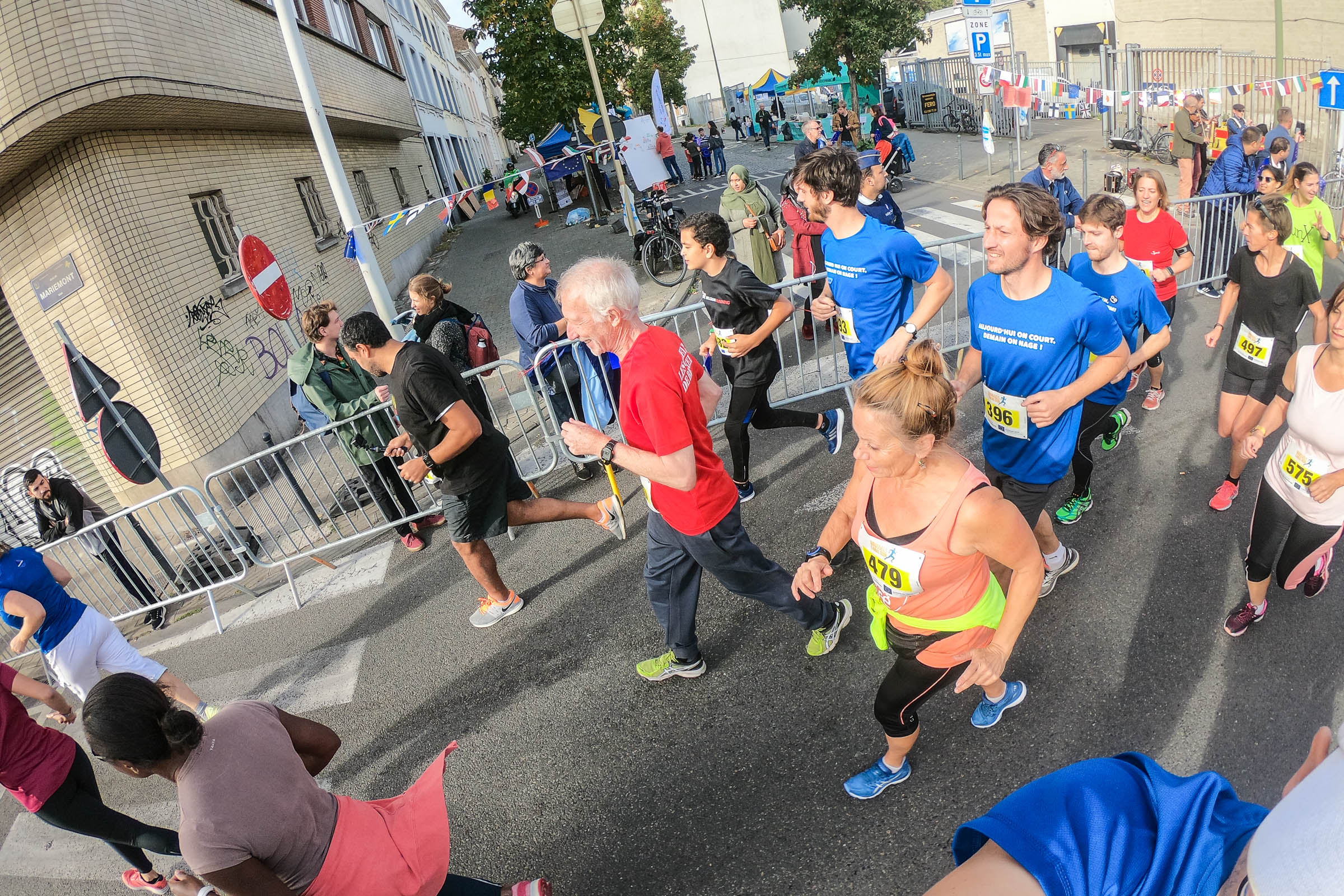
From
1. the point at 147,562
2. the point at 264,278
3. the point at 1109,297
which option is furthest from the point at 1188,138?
the point at 147,562

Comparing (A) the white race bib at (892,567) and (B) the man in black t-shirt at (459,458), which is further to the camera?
(B) the man in black t-shirt at (459,458)

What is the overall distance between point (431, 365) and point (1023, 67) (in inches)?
773

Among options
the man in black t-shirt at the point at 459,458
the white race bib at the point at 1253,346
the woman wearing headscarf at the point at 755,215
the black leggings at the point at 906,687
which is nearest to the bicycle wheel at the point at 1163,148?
the woman wearing headscarf at the point at 755,215

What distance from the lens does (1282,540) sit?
3.16 m

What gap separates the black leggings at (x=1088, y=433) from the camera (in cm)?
396

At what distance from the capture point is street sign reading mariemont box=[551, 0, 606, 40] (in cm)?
1270

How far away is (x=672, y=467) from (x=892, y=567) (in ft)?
2.94

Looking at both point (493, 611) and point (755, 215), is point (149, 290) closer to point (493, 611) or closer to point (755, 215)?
point (493, 611)

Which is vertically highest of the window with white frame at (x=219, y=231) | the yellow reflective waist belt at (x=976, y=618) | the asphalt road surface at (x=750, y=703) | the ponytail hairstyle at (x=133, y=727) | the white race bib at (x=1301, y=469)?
the window with white frame at (x=219, y=231)

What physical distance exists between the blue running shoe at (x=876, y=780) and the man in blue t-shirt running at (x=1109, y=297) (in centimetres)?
197

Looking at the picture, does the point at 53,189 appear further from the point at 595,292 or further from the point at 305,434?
the point at 595,292

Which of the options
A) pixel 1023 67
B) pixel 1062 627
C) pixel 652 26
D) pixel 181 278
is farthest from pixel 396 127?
pixel 652 26

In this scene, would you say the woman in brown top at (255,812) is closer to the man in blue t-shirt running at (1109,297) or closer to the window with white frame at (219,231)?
the man in blue t-shirt running at (1109,297)

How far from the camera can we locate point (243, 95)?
10062 mm
